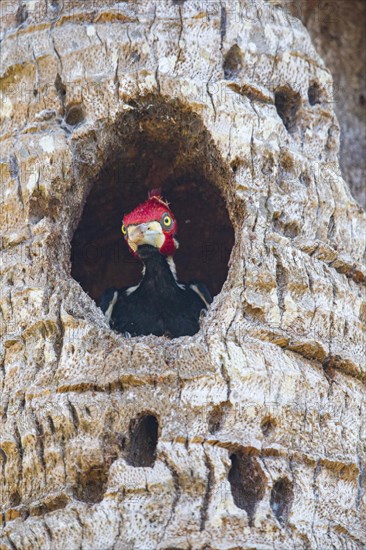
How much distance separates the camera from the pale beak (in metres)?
5.30

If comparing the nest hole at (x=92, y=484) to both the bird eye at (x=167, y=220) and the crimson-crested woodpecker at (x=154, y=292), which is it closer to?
the crimson-crested woodpecker at (x=154, y=292)

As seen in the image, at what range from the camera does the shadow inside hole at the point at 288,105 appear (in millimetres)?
4762

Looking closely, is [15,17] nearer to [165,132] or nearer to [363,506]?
[165,132]

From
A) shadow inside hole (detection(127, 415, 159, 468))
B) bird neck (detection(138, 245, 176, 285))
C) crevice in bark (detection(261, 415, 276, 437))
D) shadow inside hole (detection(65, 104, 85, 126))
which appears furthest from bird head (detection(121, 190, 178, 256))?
crevice in bark (detection(261, 415, 276, 437))

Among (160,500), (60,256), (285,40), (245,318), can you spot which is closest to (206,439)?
(160,500)

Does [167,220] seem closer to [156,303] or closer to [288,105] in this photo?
[156,303]

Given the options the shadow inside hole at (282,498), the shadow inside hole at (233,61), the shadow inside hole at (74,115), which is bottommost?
the shadow inside hole at (282,498)

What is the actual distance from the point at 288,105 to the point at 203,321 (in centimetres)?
116

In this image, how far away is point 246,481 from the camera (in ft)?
12.4

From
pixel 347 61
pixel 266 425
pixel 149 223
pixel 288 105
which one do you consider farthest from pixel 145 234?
pixel 266 425

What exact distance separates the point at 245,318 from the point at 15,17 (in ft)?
6.04

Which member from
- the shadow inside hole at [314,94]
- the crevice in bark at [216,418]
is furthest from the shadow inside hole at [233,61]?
the crevice in bark at [216,418]

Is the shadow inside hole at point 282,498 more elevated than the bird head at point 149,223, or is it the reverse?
the bird head at point 149,223

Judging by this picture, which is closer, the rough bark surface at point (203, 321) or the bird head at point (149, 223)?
the rough bark surface at point (203, 321)
